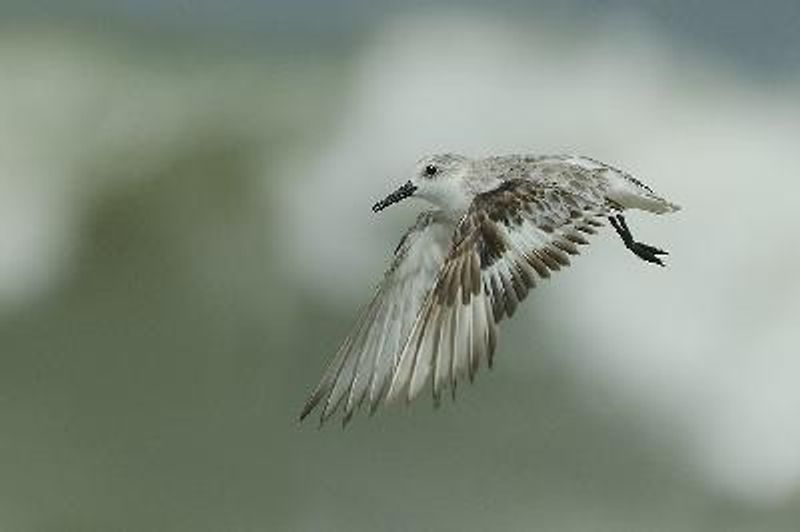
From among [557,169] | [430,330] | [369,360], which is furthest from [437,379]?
[557,169]

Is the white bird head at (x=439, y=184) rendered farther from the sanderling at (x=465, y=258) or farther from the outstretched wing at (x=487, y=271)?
the outstretched wing at (x=487, y=271)

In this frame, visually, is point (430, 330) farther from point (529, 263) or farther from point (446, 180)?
point (446, 180)

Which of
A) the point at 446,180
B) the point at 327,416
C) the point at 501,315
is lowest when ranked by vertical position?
the point at 327,416

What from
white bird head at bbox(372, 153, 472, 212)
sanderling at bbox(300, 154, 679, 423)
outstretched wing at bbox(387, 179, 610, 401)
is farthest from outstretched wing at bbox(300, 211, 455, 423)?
outstretched wing at bbox(387, 179, 610, 401)

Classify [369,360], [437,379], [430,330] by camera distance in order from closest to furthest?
[437,379], [430,330], [369,360]

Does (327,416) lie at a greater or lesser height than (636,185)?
lesser

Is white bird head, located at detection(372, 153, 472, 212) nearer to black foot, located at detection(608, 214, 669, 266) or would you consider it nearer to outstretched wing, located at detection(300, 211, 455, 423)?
outstretched wing, located at detection(300, 211, 455, 423)

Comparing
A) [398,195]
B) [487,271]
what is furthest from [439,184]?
[487,271]

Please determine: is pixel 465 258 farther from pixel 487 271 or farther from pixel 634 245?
pixel 634 245
